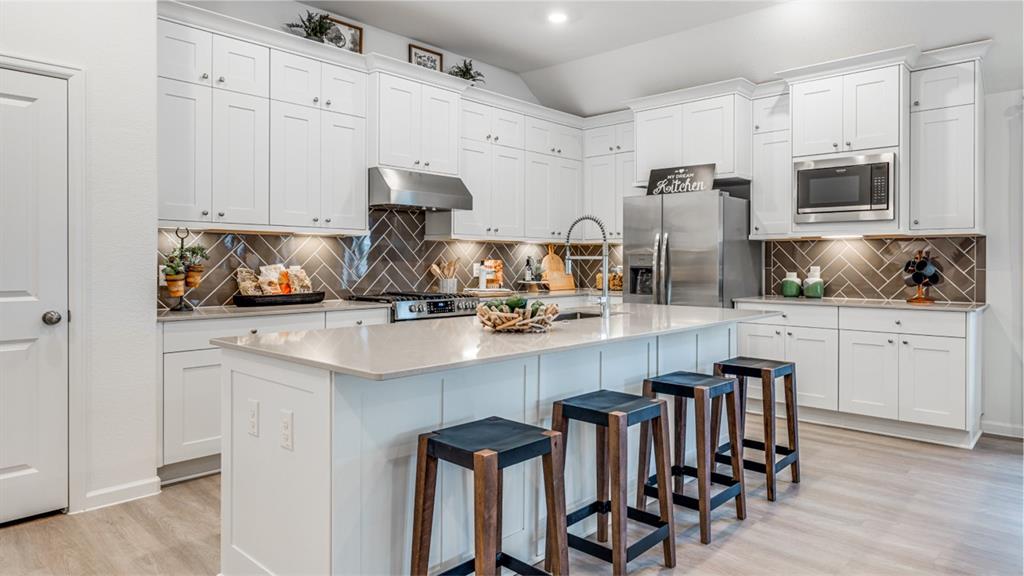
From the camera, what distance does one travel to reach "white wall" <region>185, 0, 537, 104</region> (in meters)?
4.18

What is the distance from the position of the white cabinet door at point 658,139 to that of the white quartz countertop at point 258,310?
280 cm

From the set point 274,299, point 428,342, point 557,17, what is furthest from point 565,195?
point 428,342

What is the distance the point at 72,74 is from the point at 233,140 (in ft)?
3.16

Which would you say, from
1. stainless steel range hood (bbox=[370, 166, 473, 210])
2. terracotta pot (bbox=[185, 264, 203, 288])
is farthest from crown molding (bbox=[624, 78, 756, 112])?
terracotta pot (bbox=[185, 264, 203, 288])

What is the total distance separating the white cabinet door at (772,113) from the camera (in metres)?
5.04

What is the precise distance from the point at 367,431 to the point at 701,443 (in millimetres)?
1469

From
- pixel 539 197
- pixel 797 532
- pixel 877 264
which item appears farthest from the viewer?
pixel 539 197

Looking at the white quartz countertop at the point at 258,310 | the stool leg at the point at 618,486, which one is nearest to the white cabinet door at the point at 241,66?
the white quartz countertop at the point at 258,310

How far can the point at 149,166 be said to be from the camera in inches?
127

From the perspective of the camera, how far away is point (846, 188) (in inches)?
180

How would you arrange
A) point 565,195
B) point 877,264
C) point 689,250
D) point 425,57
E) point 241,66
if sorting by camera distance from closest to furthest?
point 241,66 → point 877,264 → point 689,250 → point 425,57 → point 565,195

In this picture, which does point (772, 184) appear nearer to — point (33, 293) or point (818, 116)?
point (818, 116)

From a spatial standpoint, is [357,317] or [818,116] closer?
[357,317]

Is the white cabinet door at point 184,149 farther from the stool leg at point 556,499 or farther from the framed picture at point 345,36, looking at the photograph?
the stool leg at point 556,499
